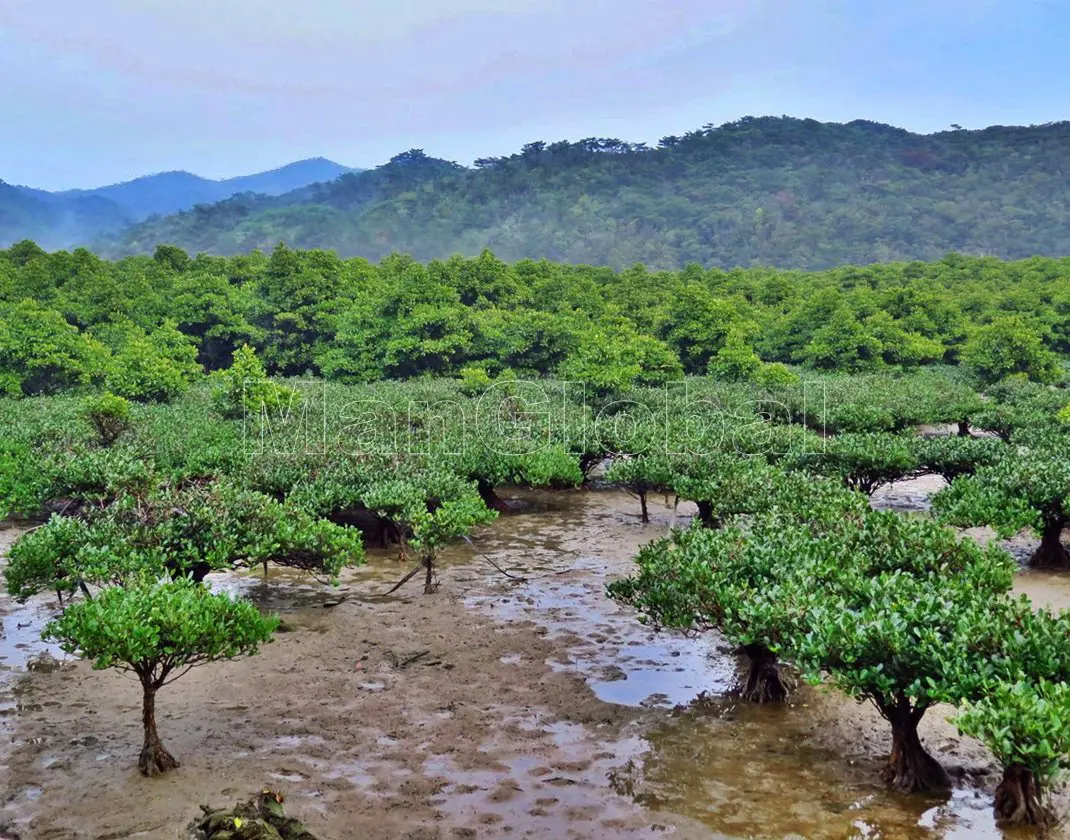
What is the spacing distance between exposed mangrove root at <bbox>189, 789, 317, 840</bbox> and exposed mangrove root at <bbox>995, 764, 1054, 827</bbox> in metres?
6.86

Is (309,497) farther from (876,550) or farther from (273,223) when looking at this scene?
(273,223)

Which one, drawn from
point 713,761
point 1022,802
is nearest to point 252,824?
point 713,761

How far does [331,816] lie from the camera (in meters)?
8.71

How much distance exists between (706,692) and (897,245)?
103 meters

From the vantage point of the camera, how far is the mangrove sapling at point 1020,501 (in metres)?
16.2

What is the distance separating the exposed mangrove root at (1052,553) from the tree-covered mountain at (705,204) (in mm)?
88186

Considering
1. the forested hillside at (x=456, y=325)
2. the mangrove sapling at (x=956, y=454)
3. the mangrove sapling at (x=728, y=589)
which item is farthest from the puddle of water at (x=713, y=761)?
the forested hillside at (x=456, y=325)

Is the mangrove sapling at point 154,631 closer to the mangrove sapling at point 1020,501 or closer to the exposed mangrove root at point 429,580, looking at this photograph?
the exposed mangrove root at point 429,580

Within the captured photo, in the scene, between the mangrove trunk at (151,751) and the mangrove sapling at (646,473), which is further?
the mangrove sapling at (646,473)

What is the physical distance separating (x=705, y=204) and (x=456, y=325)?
86.1 m

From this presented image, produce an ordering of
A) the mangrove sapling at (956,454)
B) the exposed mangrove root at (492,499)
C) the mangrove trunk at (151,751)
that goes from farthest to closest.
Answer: the exposed mangrove root at (492,499) → the mangrove sapling at (956,454) → the mangrove trunk at (151,751)

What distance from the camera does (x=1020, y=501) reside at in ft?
53.5

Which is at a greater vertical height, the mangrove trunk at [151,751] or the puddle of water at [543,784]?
the mangrove trunk at [151,751]

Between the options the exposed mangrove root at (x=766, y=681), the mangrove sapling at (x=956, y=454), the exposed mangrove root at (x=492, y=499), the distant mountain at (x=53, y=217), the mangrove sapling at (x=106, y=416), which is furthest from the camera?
the distant mountain at (x=53, y=217)
